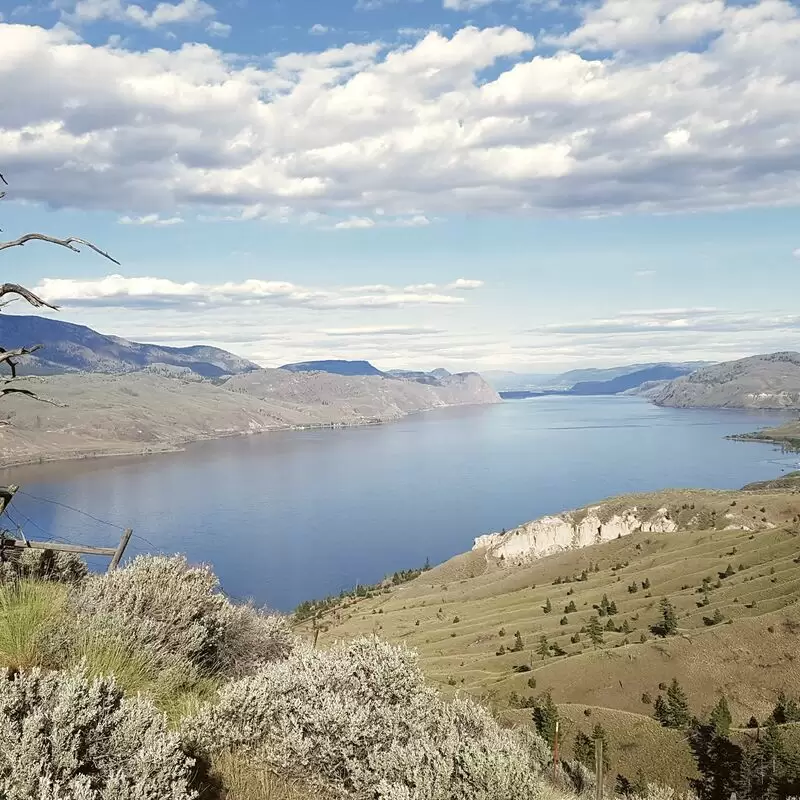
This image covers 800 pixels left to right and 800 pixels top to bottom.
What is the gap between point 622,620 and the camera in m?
51.3

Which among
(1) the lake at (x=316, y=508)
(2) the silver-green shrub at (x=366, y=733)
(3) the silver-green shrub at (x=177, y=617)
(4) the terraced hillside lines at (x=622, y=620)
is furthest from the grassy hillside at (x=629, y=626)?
(1) the lake at (x=316, y=508)

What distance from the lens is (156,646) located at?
25.0 feet

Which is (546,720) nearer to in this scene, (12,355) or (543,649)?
(543,649)

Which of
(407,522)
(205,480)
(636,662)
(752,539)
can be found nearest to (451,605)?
(752,539)

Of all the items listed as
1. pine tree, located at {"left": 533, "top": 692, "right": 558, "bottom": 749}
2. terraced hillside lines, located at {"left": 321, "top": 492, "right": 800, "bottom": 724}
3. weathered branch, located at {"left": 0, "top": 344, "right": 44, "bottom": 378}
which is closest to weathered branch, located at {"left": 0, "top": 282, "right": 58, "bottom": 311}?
weathered branch, located at {"left": 0, "top": 344, "right": 44, "bottom": 378}

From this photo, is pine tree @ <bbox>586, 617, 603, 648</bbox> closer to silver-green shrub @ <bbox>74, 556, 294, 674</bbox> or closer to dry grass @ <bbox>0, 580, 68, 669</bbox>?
silver-green shrub @ <bbox>74, 556, 294, 674</bbox>

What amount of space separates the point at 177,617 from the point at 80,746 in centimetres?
409

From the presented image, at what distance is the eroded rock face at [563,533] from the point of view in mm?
90562

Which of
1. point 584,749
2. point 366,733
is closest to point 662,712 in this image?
point 584,749

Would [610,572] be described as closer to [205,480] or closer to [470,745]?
[470,745]

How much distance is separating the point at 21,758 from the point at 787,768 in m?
28.5

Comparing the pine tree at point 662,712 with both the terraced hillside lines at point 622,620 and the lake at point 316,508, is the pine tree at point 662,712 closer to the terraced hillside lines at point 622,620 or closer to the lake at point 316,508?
the terraced hillside lines at point 622,620

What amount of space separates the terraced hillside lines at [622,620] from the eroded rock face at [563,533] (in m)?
4.51

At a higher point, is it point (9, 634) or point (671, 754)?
point (9, 634)
